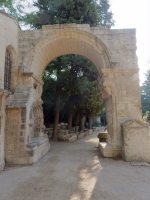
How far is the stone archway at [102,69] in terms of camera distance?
5789 mm

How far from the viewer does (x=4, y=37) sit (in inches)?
210

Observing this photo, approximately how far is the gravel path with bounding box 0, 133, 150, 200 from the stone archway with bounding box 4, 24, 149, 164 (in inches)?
42.3

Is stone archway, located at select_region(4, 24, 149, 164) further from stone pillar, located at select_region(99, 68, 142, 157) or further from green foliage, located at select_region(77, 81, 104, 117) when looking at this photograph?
green foliage, located at select_region(77, 81, 104, 117)

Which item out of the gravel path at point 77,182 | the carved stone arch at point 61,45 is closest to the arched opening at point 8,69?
the carved stone arch at point 61,45

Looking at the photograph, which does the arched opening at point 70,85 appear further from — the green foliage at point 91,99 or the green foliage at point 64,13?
the green foliage at point 64,13

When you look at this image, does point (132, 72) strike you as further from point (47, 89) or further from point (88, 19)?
point (47, 89)

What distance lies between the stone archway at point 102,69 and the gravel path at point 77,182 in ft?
3.53

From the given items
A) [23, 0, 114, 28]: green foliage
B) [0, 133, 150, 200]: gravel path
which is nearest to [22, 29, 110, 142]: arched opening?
[0, 133, 150, 200]: gravel path

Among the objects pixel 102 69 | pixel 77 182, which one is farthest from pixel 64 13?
pixel 77 182

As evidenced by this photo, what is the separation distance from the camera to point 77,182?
3.67m

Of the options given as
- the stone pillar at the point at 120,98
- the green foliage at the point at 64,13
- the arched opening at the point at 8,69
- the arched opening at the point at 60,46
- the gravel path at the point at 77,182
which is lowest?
the gravel path at the point at 77,182

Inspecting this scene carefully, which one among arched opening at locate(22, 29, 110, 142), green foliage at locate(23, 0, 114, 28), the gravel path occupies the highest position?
green foliage at locate(23, 0, 114, 28)

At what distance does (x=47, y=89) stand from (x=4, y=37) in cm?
718

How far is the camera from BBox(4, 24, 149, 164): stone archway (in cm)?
579
